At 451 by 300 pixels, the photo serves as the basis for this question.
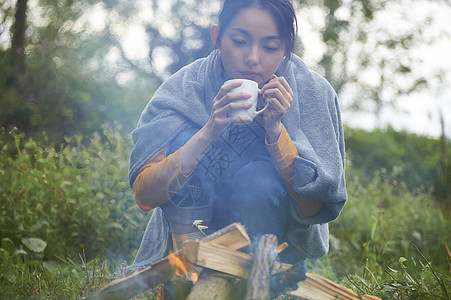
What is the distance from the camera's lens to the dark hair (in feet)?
5.76

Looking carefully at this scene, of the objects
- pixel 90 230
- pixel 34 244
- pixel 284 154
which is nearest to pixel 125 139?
pixel 90 230

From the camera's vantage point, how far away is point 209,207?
193cm

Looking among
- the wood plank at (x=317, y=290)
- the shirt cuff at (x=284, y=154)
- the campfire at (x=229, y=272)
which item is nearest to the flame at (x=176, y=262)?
the campfire at (x=229, y=272)

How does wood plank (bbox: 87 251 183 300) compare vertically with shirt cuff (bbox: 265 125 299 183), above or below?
below

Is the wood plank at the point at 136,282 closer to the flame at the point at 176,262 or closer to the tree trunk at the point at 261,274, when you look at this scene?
the flame at the point at 176,262

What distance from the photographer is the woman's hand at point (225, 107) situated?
150 centimetres

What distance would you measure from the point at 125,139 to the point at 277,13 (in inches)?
122

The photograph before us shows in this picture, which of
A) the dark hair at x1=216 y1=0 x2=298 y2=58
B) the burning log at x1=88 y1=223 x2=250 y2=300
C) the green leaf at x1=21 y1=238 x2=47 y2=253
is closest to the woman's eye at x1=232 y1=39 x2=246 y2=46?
the dark hair at x1=216 y1=0 x2=298 y2=58

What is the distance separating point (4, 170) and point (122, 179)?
2.90ft

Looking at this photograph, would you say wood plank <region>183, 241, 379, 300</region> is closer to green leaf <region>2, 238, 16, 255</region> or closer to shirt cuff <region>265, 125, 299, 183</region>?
shirt cuff <region>265, 125, 299, 183</region>

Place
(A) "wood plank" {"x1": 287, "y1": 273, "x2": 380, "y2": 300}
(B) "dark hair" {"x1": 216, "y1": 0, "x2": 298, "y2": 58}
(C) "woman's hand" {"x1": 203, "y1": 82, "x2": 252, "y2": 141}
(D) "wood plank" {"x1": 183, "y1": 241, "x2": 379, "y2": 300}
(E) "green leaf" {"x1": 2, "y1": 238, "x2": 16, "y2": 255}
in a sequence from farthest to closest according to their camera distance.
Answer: (E) "green leaf" {"x1": 2, "y1": 238, "x2": 16, "y2": 255}
(B) "dark hair" {"x1": 216, "y1": 0, "x2": 298, "y2": 58}
(C) "woman's hand" {"x1": 203, "y1": 82, "x2": 252, "y2": 141}
(A) "wood plank" {"x1": 287, "y1": 273, "x2": 380, "y2": 300}
(D) "wood plank" {"x1": 183, "y1": 241, "x2": 379, "y2": 300}

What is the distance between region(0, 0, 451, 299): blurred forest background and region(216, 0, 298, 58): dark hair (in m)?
1.09

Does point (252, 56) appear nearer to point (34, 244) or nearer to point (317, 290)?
point (317, 290)

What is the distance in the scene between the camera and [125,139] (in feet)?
14.9
